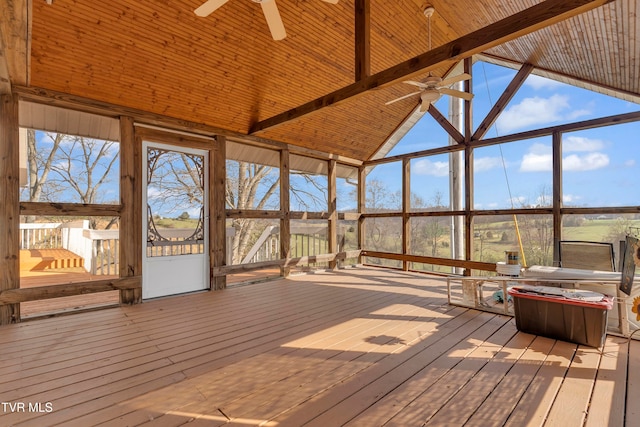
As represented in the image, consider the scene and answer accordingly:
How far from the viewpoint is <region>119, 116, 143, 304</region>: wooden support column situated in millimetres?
4180

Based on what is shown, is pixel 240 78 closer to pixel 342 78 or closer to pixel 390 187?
pixel 342 78

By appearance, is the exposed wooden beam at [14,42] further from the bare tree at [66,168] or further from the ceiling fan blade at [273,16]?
the bare tree at [66,168]

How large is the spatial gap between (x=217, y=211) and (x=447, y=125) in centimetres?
497

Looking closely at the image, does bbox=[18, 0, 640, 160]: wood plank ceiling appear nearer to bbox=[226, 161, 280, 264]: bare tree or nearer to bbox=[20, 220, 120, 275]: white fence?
bbox=[20, 220, 120, 275]: white fence

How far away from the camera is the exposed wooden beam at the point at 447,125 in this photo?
620 centimetres

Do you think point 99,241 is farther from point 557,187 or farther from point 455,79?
point 557,187

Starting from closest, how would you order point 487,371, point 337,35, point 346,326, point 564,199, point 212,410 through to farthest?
point 212,410 < point 487,371 < point 346,326 < point 337,35 < point 564,199

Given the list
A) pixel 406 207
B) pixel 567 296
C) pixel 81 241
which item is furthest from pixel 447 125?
pixel 81 241

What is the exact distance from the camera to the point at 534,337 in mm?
2957

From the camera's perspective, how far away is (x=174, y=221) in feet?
15.7

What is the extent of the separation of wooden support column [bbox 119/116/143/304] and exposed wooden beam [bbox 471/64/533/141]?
5.96 metres

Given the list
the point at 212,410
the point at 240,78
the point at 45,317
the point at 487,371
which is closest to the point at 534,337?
the point at 487,371

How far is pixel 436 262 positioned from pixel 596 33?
4.24 m

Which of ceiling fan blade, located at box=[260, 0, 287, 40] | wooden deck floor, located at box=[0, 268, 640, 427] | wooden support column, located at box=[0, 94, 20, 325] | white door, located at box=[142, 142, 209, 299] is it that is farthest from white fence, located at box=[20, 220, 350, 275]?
ceiling fan blade, located at box=[260, 0, 287, 40]
